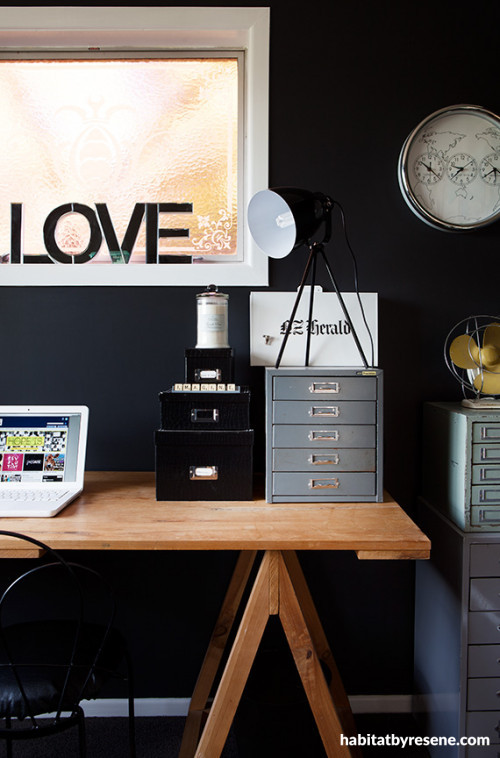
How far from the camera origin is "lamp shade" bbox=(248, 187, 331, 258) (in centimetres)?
180

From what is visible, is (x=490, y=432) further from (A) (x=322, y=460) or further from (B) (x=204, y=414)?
(B) (x=204, y=414)

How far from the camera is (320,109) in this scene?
2.16 metres

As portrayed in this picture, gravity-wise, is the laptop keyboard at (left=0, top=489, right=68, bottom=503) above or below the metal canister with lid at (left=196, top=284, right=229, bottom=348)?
below

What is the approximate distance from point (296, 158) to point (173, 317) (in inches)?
28.6

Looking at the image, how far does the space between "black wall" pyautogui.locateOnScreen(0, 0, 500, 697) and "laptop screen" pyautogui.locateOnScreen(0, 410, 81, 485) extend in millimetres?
327

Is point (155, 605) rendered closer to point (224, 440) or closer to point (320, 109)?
point (224, 440)

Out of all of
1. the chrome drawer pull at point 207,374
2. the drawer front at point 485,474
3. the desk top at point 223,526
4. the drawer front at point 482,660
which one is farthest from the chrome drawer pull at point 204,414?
the drawer front at point 482,660

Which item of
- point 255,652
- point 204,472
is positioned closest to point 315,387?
point 204,472

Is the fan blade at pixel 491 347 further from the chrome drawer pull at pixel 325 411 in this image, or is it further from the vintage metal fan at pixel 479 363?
the chrome drawer pull at pixel 325 411

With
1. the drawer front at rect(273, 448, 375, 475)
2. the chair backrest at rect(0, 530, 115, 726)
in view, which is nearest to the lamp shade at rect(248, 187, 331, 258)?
the drawer front at rect(273, 448, 375, 475)

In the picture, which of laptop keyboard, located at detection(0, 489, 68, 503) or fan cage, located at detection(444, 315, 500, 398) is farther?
fan cage, located at detection(444, 315, 500, 398)

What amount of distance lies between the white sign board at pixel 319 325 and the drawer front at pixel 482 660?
97 cm

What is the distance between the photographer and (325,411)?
1.79 m

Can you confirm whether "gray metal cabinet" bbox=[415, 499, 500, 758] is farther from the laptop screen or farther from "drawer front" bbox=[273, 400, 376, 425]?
the laptop screen
